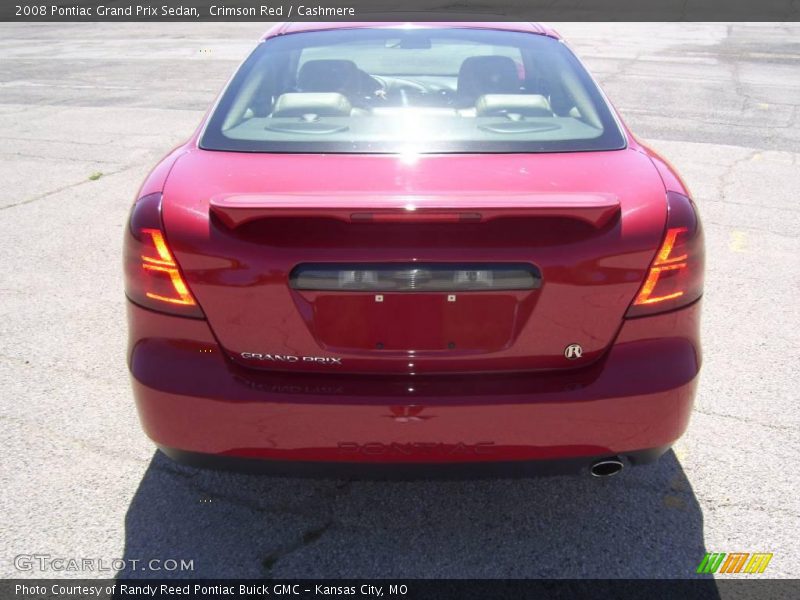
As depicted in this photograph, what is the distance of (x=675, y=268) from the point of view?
2363 mm

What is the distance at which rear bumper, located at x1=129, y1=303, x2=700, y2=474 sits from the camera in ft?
7.55

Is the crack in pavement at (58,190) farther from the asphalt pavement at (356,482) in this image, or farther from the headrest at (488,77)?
the headrest at (488,77)

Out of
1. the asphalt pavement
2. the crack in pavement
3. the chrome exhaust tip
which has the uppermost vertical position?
the chrome exhaust tip

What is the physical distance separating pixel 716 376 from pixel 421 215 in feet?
7.84

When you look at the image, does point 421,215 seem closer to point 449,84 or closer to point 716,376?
point 716,376

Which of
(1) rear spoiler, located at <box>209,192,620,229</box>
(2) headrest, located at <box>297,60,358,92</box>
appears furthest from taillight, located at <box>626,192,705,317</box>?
(2) headrest, located at <box>297,60,358,92</box>

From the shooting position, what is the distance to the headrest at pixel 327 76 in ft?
11.3

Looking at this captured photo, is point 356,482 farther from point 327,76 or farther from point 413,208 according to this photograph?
point 327,76

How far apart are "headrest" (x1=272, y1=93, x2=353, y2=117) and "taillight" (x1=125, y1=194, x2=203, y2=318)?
0.86 m

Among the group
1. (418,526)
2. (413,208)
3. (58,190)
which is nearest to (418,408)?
(413,208)

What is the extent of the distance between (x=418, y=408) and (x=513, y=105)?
57.3 inches
